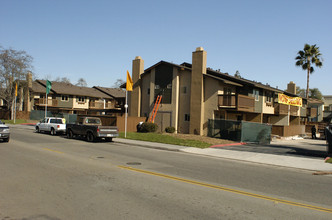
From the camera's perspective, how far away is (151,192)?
752 centimetres

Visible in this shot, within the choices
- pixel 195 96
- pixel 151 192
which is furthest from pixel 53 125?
pixel 151 192

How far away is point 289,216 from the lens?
19.7 feet

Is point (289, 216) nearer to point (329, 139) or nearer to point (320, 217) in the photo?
point (320, 217)

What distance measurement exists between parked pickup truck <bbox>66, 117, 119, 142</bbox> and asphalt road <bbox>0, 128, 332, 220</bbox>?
8601mm

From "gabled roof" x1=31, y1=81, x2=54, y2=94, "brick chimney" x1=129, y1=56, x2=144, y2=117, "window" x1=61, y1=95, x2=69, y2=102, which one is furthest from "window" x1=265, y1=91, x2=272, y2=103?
"gabled roof" x1=31, y1=81, x2=54, y2=94

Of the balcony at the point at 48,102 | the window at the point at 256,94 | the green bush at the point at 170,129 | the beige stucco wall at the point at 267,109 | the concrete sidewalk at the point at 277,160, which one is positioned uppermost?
the window at the point at 256,94

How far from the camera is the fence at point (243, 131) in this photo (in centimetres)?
2370

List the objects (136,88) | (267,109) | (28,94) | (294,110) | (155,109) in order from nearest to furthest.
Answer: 1. (155,109)
2. (136,88)
3. (267,109)
4. (294,110)
5. (28,94)

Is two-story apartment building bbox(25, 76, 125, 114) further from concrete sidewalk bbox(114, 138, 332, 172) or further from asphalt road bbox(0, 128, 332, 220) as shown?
asphalt road bbox(0, 128, 332, 220)

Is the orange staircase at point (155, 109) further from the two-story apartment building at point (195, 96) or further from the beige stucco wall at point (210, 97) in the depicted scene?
the beige stucco wall at point (210, 97)

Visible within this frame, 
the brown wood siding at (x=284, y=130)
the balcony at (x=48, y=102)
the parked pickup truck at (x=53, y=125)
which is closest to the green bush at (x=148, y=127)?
the parked pickup truck at (x=53, y=125)

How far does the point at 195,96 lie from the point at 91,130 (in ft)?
41.3

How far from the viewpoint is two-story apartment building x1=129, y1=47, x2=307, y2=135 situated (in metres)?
29.0

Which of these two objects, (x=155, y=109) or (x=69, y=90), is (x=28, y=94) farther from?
(x=155, y=109)
